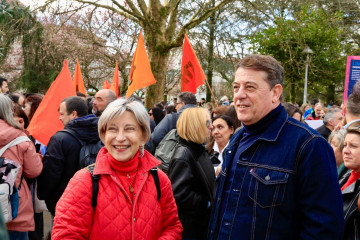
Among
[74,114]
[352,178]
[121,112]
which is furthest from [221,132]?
[121,112]

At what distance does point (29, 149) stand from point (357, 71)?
376 centimetres

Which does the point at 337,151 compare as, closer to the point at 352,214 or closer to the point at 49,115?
the point at 352,214

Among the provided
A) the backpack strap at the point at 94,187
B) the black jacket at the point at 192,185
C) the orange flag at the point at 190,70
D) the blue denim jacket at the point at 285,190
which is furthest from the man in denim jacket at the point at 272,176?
the orange flag at the point at 190,70

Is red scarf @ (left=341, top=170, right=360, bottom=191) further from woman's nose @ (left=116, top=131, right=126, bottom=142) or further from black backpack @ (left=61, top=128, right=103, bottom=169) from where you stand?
black backpack @ (left=61, top=128, right=103, bottom=169)

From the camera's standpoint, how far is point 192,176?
286cm

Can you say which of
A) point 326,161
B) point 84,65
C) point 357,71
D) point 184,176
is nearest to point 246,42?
point 84,65

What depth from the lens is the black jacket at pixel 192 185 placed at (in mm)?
2838

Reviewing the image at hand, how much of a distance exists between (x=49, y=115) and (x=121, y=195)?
8.97ft

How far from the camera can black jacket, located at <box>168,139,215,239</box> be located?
2.84 meters

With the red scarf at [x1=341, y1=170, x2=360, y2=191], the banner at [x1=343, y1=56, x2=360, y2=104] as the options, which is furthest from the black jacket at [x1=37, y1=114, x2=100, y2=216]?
the banner at [x1=343, y1=56, x2=360, y2=104]

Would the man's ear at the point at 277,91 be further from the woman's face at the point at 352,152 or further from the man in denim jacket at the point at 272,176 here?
the woman's face at the point at 352,152

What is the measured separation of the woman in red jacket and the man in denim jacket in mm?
345

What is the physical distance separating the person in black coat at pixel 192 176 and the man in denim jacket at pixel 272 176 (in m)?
0.85

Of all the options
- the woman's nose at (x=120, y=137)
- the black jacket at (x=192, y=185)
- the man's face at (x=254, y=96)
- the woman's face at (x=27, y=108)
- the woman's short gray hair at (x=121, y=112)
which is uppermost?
the man's face at (x=254, y=96)
